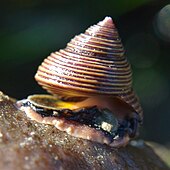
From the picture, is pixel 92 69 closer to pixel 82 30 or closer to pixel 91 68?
pixel 91 68

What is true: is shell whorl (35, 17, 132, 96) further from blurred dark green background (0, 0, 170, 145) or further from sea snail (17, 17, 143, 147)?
blurred dark green background (0, 0, 170, 145)

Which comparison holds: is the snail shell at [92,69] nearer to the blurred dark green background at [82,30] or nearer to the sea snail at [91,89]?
the sea snail at [91,89]

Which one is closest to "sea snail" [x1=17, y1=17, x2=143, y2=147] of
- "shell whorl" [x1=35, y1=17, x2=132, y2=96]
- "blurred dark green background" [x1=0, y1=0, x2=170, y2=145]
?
"shell whorl" [x1=35, y1=17, x2=132, y2=96]

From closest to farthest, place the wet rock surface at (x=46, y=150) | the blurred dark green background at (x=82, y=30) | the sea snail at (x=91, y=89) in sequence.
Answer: the wet rock surface at (x=46, y=150), the sea snail at (x=91, y=89), the blurred dark green background at (x=82, y=30)

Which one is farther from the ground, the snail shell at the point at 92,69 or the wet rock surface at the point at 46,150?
the snail shell at the point at 92,69

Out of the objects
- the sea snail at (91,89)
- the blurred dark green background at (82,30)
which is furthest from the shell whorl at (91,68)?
the blurred dark green background at (82,30)

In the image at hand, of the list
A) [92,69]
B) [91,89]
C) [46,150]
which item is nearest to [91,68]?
[92,69]

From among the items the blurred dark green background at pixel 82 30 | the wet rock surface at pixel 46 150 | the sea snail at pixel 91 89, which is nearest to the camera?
the wet rock surface at pixel 46 150
